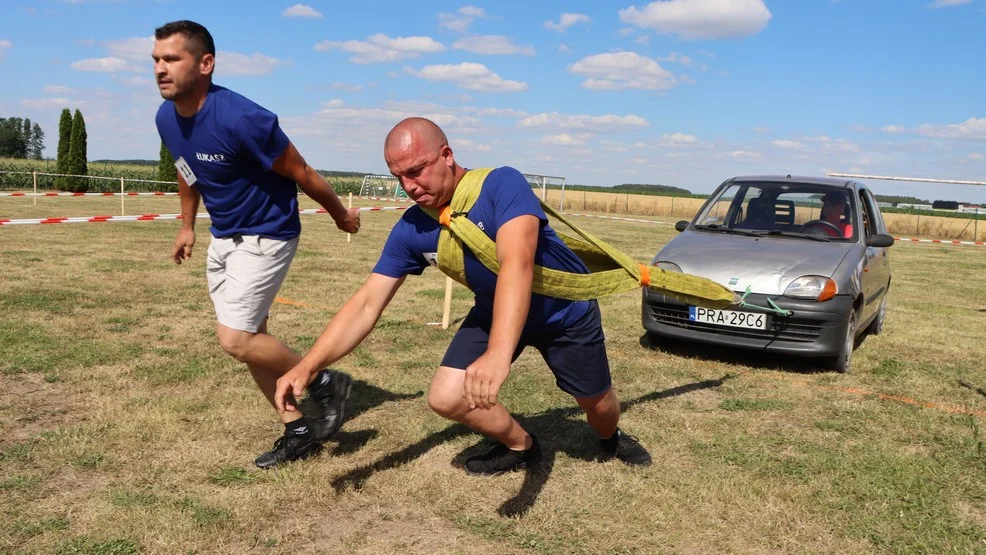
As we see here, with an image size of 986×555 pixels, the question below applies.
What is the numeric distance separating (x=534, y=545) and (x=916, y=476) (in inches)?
87.4

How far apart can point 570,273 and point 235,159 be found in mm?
1616

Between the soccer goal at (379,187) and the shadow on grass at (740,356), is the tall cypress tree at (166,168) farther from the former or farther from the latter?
the shadow on grass at (740,356)

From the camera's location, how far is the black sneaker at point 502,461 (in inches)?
153

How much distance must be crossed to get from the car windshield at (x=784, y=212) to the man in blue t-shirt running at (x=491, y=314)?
382cm

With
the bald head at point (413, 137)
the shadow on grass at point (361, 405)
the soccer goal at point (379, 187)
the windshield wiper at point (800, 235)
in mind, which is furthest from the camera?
the soccer goal at point (379, 187)

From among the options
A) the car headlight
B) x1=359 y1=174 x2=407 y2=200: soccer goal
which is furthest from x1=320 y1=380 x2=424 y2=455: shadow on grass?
x1=359 y1=174 x2=407 y2=200: soccer goal

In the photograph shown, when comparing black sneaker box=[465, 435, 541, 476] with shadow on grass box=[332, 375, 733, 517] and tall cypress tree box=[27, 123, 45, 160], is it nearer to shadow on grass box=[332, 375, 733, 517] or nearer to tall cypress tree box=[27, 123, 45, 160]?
shadow on grass box=[332, 375, 733, 517]

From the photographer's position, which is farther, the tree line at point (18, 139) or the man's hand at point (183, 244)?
the tree line at point (18, 139)

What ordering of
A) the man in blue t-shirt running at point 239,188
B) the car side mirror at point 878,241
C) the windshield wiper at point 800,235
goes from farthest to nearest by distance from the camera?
the windshield wiper at point 800,235 < the car side mirror at point 878,241 < the man in blue t-shirt running at point 239,188

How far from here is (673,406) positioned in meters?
5.23

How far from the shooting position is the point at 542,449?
4305 mm

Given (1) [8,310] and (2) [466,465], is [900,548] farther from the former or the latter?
(1) [8,310]

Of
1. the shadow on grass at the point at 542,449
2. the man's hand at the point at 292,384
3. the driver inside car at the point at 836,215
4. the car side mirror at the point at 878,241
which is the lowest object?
the shadow on grass at the point at 542,449

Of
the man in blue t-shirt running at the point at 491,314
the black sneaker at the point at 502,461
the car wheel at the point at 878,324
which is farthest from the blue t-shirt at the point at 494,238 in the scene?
the car wheel at the point at 878,324
